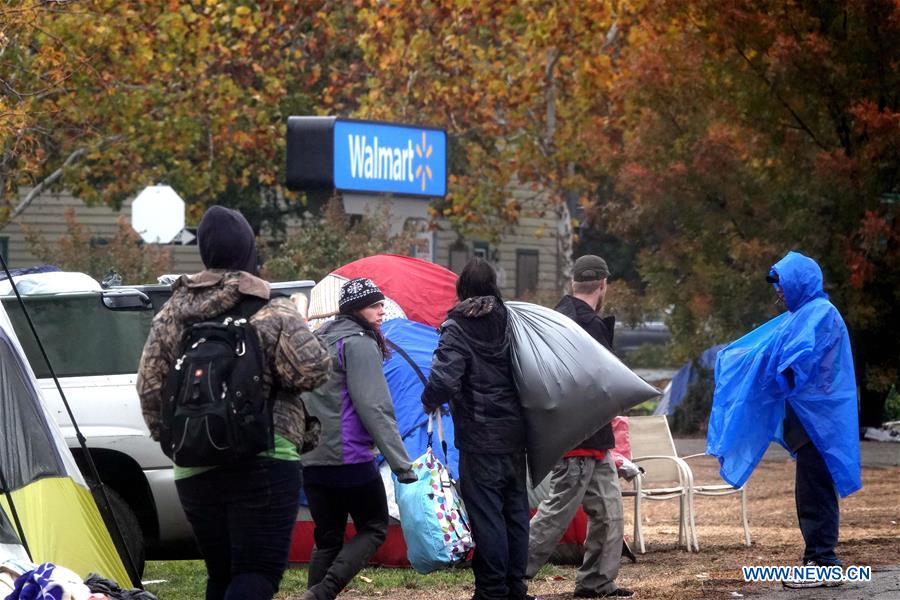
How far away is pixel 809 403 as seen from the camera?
7.92 m

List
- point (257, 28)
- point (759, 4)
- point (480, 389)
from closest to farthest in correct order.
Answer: point (480, 389), point (759, 4), point (257, 28)

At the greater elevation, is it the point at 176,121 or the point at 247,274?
the point at 176,121

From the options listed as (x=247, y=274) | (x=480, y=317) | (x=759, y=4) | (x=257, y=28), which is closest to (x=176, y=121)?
(x=257, y=28)

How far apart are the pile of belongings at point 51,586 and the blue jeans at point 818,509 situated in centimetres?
369

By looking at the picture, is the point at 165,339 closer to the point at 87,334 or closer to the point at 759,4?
the point at 87,334

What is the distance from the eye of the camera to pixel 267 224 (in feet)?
114

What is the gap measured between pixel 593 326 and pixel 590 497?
90 cm

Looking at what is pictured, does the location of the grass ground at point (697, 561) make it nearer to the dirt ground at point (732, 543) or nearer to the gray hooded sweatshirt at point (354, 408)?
the dirt ground at point (732, 543)

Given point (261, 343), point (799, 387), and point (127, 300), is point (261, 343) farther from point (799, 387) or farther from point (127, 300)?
point (799, 387)

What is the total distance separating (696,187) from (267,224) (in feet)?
54.7

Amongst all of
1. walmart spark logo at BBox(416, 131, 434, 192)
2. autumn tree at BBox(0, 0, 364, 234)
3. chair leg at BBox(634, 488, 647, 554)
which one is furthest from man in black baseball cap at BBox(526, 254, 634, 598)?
autumn tree at BBox(0, 0, 364, 234)

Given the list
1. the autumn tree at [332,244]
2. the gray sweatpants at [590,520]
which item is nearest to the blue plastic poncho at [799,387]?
the gray sweatpants at [590,520]

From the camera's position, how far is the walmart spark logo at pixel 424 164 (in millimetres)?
14781

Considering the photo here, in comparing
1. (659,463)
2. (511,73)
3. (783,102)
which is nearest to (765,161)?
(783,102)
